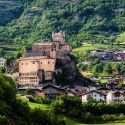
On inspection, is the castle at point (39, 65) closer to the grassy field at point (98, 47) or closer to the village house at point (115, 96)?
the village house at point (115, 96)

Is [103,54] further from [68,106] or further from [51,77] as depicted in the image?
[68,106]

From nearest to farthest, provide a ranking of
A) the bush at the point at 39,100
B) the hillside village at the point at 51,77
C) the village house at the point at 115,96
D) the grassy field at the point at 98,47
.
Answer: the bush at the point at 39,100, the hillside village at the point at 51,77, the village house at the point at 115,96, the grassy field at the point at 98,47

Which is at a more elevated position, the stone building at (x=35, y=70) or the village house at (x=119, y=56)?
the stone building at (x=35, y=70)

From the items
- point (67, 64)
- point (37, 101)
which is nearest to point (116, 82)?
point (67, 64)

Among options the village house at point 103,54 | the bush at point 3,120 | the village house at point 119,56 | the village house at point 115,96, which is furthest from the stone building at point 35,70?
the village house at point 119,56

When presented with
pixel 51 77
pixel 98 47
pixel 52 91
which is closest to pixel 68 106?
pixel 52 91

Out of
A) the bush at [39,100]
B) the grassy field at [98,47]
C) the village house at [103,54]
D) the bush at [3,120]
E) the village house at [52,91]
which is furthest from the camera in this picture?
the grassy field at [98,47]

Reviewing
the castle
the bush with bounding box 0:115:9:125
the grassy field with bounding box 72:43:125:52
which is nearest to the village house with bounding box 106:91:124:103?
the castle
